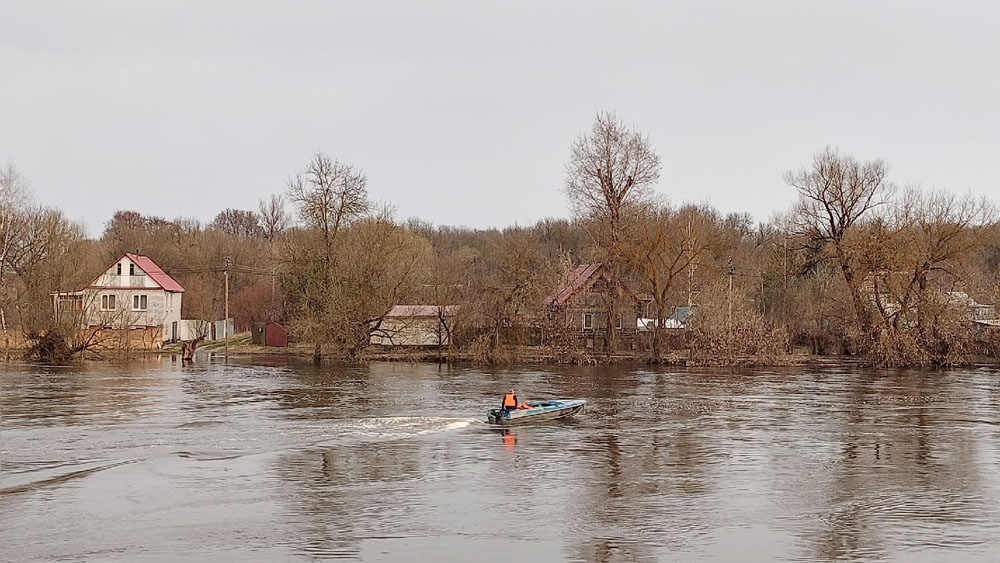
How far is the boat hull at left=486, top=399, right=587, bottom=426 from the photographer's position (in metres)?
29.2

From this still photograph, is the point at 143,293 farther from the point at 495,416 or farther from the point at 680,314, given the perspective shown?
the point at 495,416

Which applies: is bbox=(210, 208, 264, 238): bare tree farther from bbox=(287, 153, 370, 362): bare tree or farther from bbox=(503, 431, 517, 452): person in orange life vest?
bbox=(503, 431, 517, 452): person in orange life vest

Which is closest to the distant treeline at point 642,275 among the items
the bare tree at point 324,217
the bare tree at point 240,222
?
the bare tree at point 324,217

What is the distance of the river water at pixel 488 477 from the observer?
16.2 meters

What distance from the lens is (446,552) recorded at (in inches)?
617

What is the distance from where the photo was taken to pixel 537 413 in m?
29.8

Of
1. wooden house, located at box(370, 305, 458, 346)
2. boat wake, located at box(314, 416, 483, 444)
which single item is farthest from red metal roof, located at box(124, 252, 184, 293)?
boat wake, located at box(314, 416, 483, 444)

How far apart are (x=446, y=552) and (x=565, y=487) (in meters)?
5.35

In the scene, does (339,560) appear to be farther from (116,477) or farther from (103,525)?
(116,477)

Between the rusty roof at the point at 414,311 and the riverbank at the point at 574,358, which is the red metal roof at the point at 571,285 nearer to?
the riverbank at the point at 574,358

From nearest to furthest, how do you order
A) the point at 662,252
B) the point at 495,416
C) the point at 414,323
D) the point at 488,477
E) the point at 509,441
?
the point at 488,477
the point at 509,441
the point at 495,416
the point at 662,252
the point at 414,323

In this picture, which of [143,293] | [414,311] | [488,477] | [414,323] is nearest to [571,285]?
[414,311]

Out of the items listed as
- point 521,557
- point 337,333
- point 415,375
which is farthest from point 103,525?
point 337,333

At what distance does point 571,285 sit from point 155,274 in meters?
35.0
